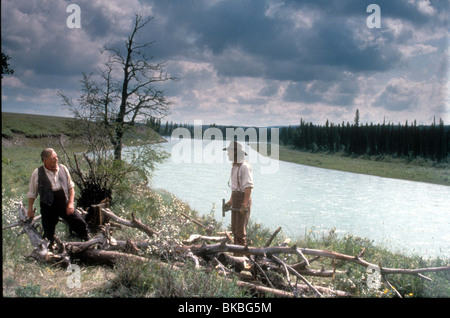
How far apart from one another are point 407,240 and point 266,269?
13090mm

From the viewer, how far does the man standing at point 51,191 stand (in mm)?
6297

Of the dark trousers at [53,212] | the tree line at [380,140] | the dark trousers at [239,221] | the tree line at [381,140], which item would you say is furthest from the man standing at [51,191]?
the tree line at [381,140]

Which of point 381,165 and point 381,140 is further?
point 381,140

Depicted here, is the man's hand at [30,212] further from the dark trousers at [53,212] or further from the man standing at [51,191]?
Answer: the dark trousers at [53,212]

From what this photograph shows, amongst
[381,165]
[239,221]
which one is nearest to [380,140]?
[381,165]

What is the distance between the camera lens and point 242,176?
7.49m

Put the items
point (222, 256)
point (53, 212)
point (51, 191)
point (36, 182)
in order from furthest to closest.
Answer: point (222, 256) < point (53, 212) < point (51, 191) < point (36, 182)

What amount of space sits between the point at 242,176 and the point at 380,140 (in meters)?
56.2

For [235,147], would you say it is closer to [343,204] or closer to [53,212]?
[53,212]

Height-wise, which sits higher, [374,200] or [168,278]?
[168,278]

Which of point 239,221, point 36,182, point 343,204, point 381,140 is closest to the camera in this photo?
point 36,182

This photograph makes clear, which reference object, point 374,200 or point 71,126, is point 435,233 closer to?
point 374,200
